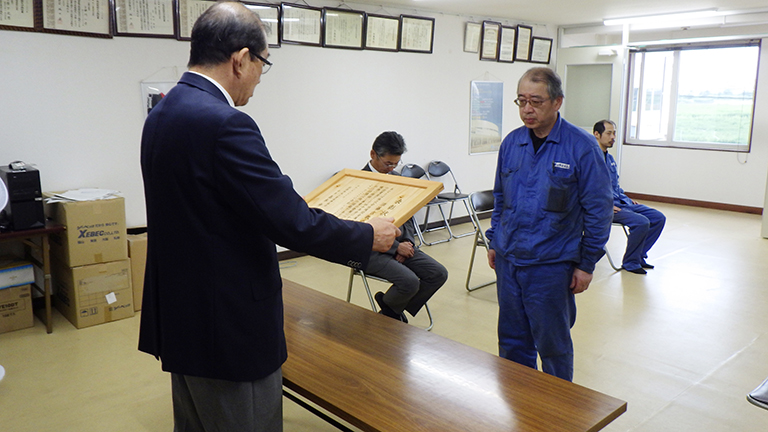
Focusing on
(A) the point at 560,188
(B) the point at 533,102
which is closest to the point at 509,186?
(A) the point at 560,188

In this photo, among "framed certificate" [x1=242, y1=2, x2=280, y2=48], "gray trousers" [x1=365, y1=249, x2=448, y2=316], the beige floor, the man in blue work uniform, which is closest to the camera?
the man in blue work uniform

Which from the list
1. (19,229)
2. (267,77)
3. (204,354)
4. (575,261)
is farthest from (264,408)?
(267,77)

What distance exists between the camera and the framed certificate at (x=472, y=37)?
23.1ft

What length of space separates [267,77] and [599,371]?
3703mm

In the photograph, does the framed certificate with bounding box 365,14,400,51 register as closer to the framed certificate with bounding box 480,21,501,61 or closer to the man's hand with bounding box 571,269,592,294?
the framed certificate with bounding box 480,21,501,61

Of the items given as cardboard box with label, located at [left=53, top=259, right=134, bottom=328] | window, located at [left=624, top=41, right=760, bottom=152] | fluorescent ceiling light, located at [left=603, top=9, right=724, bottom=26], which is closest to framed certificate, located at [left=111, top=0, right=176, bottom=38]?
cardboard box with label, located at [left=53, top=259, right=134, bottom=328]

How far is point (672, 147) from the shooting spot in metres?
8.56

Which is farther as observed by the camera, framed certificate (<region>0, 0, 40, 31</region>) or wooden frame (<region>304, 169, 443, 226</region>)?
framed certificate (<region>0, 0, 40, 31</region>)

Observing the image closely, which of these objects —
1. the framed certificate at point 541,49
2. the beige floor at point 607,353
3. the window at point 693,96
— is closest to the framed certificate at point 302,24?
the beige floor at point 607,353

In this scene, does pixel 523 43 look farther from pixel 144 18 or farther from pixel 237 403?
pixel 237 403

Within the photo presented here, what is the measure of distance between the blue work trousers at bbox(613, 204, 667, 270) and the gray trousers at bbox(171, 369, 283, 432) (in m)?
4.54

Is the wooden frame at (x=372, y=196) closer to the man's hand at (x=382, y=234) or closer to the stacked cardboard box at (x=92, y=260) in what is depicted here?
the man's hand at (x=382, y=234)

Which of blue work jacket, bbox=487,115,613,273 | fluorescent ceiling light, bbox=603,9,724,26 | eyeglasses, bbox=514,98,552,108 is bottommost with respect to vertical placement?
blue work jacket, bbox=487,115,613,273

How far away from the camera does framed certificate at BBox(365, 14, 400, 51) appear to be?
235 inches
